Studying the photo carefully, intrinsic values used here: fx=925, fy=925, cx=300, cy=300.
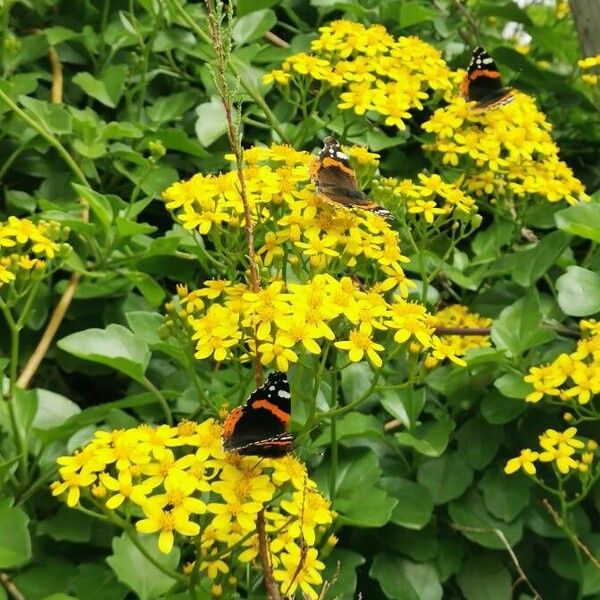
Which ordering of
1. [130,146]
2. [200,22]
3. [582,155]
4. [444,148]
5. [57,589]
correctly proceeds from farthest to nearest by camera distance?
[582,155] → [200,22] → [130,146] → [444,148] → [57,589]

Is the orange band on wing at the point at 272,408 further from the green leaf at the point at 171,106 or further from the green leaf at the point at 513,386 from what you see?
the green leaf at the point at 171,106

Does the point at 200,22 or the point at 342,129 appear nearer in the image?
the point at 342,129

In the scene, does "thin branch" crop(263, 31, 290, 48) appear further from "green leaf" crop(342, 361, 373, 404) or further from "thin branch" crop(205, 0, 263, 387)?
"thin branch" crop(205, 0, 263, 387)

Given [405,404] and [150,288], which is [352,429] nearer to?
[405,404]

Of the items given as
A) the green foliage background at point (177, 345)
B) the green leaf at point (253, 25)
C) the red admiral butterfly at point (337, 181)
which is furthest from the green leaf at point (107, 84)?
the red admiral butterfly at point (337, 181)

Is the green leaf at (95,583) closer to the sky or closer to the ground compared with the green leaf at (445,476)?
closer to the ground

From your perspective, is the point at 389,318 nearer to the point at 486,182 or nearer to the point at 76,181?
the point at 486,182

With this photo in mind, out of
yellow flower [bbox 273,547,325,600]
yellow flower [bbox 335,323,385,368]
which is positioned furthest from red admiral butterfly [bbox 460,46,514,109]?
yellow flower [bbox 273,547,325,600]

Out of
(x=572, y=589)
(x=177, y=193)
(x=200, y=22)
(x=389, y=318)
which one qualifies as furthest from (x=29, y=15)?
(x=572, y=589)
